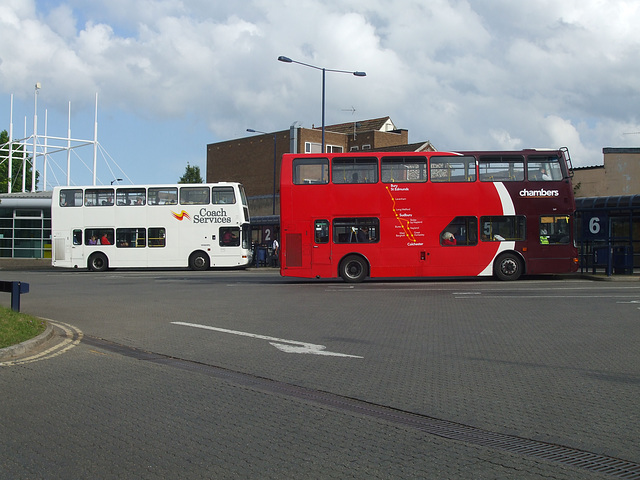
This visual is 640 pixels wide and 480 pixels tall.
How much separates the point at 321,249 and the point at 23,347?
13516 millimetres

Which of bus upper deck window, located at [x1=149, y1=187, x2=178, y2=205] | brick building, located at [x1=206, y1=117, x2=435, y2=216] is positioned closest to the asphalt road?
bus upper deck window, located at [x1=149, y1=187, x2=178, y2=205]

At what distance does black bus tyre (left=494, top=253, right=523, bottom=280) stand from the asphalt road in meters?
7.85

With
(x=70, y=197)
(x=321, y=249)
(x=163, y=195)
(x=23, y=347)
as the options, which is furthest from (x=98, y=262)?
(x=23, y=347)

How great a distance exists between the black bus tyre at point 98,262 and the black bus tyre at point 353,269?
16.6 m

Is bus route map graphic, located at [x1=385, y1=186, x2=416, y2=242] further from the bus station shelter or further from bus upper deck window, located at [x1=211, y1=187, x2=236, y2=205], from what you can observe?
bus upper deck window, located at [x1=211, y1=187, x2=236, y2=205]

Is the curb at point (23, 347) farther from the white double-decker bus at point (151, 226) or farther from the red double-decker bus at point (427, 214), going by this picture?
the white double-decker bus at point (151, 226)

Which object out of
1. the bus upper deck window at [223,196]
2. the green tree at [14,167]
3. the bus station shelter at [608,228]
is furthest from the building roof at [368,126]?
the bus station shelter at [608,228]

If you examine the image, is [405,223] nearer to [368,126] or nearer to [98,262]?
[98,262]

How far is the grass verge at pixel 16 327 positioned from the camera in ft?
31.0

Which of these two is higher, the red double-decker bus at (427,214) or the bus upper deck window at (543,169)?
the bus upper deck window at (543,169)

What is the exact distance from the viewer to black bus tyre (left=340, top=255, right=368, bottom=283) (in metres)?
22.0

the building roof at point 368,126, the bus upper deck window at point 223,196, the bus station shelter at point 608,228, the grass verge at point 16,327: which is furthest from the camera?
the building roof at point 368,126

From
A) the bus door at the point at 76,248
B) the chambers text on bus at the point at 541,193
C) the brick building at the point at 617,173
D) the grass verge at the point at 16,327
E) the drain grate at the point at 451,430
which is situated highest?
the brick building at the point at 617,173

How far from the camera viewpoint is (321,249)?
21.9 meters
